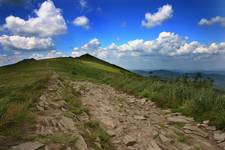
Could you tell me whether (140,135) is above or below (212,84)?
below

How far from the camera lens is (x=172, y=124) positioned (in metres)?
7.34

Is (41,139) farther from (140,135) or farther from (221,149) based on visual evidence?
(221,149)

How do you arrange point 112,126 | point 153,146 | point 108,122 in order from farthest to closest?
point 108,122
point 112,126
point 153,146

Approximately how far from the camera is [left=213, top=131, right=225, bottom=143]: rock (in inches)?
234

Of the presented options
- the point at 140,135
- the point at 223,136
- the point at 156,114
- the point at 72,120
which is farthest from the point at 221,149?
the point at 72,120

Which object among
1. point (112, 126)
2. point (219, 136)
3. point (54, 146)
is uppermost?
point (54, 146)

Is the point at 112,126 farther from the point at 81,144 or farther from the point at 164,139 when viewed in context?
the point at 81,144

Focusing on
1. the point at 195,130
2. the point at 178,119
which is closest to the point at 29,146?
the point at 195,130

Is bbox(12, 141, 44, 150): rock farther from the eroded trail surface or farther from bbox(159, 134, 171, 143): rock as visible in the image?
bbox(159, 134, 171, 143): rock

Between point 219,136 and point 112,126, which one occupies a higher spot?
point 112,126

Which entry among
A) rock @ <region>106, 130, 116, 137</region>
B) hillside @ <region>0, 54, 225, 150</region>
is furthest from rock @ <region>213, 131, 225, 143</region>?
rock @ <region>106, 130, 116, 137</region>

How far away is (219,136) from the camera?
20.1 ft

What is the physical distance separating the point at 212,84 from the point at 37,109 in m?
8.45

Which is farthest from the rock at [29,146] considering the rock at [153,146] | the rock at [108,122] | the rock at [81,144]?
the rock at [108,122]
